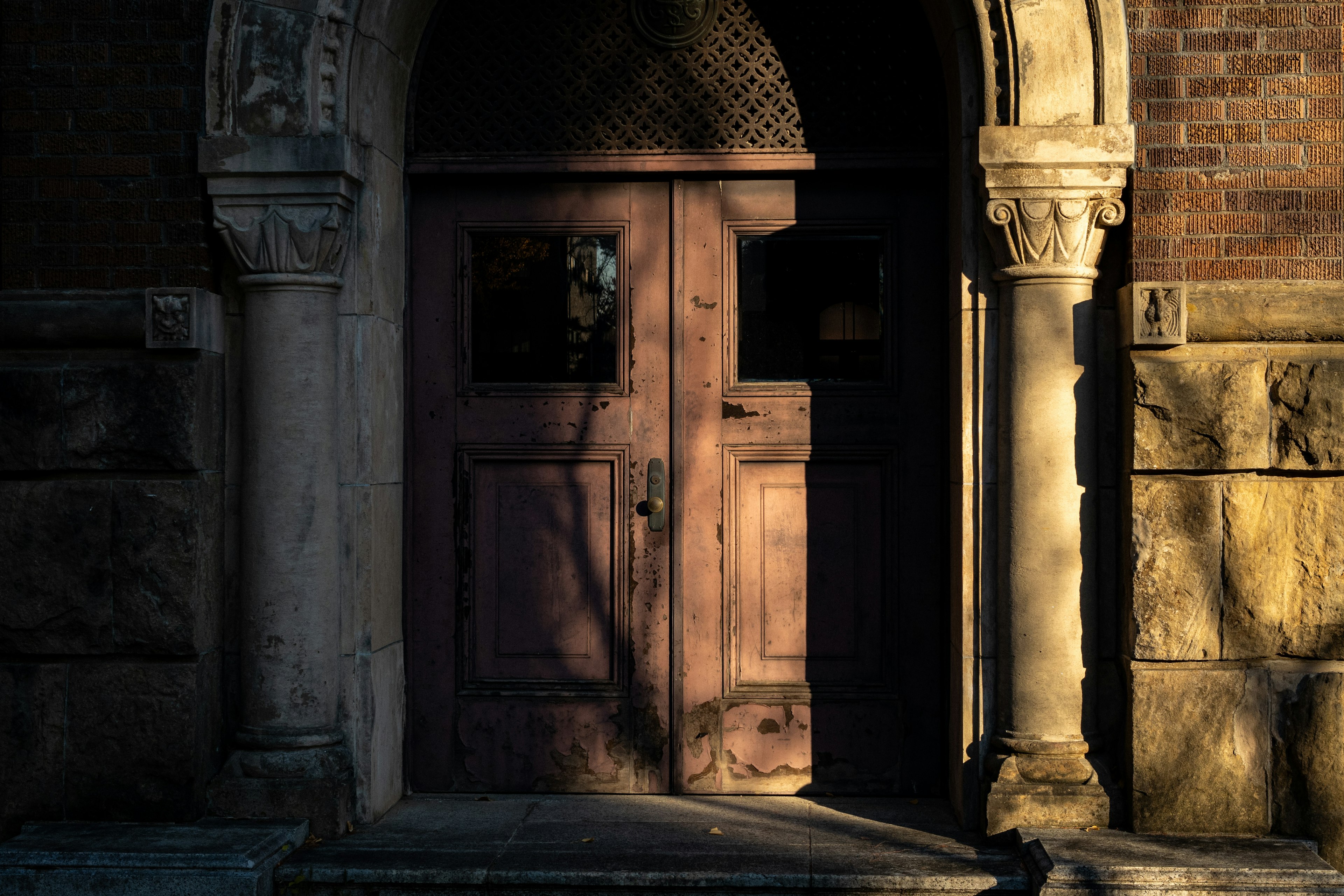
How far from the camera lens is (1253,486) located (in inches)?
137

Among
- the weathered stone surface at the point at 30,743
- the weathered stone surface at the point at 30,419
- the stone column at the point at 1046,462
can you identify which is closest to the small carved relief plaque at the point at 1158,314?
the stone column at the point at 1046,462

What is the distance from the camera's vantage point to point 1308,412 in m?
3.46

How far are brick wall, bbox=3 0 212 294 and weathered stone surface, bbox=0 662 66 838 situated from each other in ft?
4.58

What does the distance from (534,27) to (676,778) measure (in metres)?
3.07

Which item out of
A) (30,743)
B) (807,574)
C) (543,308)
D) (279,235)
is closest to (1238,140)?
(807,574)

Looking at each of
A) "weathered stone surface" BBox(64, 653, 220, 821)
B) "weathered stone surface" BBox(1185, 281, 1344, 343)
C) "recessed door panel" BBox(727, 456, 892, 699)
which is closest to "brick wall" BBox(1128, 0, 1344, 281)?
"weathered stone surface" BBox(1185, 281, 1344, 343)

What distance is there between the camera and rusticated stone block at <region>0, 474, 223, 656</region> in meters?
3.65

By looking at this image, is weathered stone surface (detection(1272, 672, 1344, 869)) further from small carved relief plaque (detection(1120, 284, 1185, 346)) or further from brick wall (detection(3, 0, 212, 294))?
brick wall (detection(3, 0, 212, 294))

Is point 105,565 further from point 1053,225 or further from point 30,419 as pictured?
point 1053,225

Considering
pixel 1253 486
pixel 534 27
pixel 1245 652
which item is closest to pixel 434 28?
pixel 534 27

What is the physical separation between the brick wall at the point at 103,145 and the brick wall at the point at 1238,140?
3.35 metres

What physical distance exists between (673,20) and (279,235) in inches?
68.0

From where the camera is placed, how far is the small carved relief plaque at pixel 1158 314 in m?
3.48

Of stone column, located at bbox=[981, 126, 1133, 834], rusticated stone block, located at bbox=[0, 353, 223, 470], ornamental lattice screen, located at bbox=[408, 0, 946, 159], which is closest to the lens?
stone column, located at bbox=[981, 126, 1133, 834]
